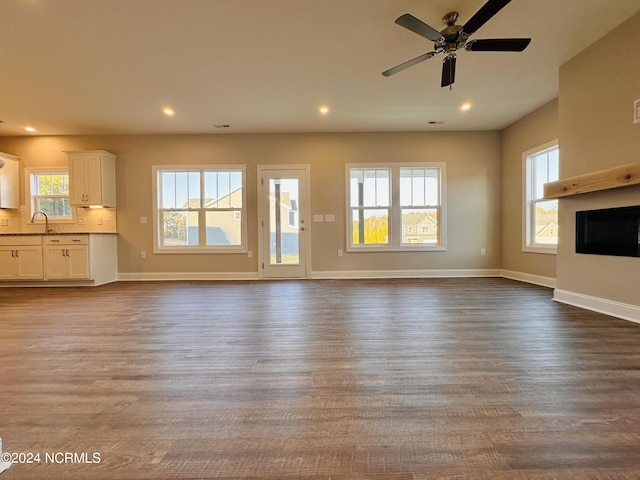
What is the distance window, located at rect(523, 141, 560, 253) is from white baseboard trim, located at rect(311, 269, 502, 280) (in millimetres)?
873

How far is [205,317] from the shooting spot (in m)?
3.04

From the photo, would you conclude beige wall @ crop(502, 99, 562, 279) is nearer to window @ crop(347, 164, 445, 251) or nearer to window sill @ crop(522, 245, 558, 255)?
window sill @ crop(522, 245, 558, 255)

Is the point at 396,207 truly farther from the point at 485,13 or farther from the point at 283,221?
the point at 485,13

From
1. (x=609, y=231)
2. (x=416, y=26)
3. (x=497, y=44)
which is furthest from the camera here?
(x=609, y=231)

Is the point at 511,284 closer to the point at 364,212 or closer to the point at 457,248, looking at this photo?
the point at 457,248

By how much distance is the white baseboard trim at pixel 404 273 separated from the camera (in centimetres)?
560

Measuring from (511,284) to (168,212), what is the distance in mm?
6100

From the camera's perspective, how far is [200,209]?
5.73 metres

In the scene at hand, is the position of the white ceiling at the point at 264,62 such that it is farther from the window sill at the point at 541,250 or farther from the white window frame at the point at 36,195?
A: the window sill at the point at 541,250

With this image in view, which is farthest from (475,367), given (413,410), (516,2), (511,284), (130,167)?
(130,167)

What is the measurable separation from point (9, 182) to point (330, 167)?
5774 millimetres

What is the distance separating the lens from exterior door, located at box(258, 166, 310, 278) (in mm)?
5605

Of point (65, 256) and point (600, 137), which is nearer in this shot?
point (600, 137)

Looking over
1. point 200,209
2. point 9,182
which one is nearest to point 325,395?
point 200,209
